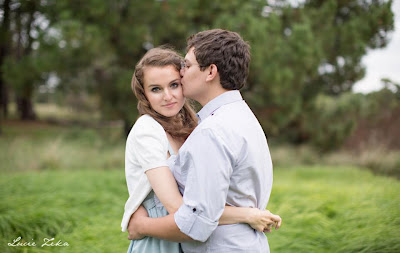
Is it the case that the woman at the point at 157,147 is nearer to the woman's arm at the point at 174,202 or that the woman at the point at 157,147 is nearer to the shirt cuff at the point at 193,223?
the woman's arm at the point at 174,202

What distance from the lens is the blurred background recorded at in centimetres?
399

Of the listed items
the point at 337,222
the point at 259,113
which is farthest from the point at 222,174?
the point at 259,113

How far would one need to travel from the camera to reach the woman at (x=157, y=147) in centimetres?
164

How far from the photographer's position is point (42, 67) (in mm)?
9562

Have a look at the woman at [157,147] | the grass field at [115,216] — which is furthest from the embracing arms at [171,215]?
the grass field at [115,216]

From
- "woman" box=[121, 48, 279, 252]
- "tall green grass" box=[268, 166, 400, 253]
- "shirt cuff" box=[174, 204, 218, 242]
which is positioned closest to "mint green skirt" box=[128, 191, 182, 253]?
"woman" box=[121, 48, 279, 252]

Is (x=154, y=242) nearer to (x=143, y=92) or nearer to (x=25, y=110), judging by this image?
(x=143, y=92)

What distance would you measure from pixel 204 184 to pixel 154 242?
566 millimetres

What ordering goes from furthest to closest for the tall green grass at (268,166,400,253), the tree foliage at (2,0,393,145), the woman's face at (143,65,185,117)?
1. the tree foliage at (2,0,393,145)
2. the tall green grass at (268,166,400,253)
3. the woman's face at (143,65,185,117)

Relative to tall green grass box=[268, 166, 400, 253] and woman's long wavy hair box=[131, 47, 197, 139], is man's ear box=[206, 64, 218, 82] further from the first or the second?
tall green grass box=[268, 166, 400, 253]

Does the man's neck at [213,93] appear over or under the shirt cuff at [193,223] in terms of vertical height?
over

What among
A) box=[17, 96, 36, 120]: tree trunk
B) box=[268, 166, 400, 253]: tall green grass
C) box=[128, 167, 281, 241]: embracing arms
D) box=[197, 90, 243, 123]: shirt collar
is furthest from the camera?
box=[17, 96, 36, 120]: tree trunk

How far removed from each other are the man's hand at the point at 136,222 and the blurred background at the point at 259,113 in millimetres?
1884

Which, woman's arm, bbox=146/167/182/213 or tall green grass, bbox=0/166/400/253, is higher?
woman's arm, bbox=146/167/182/213
